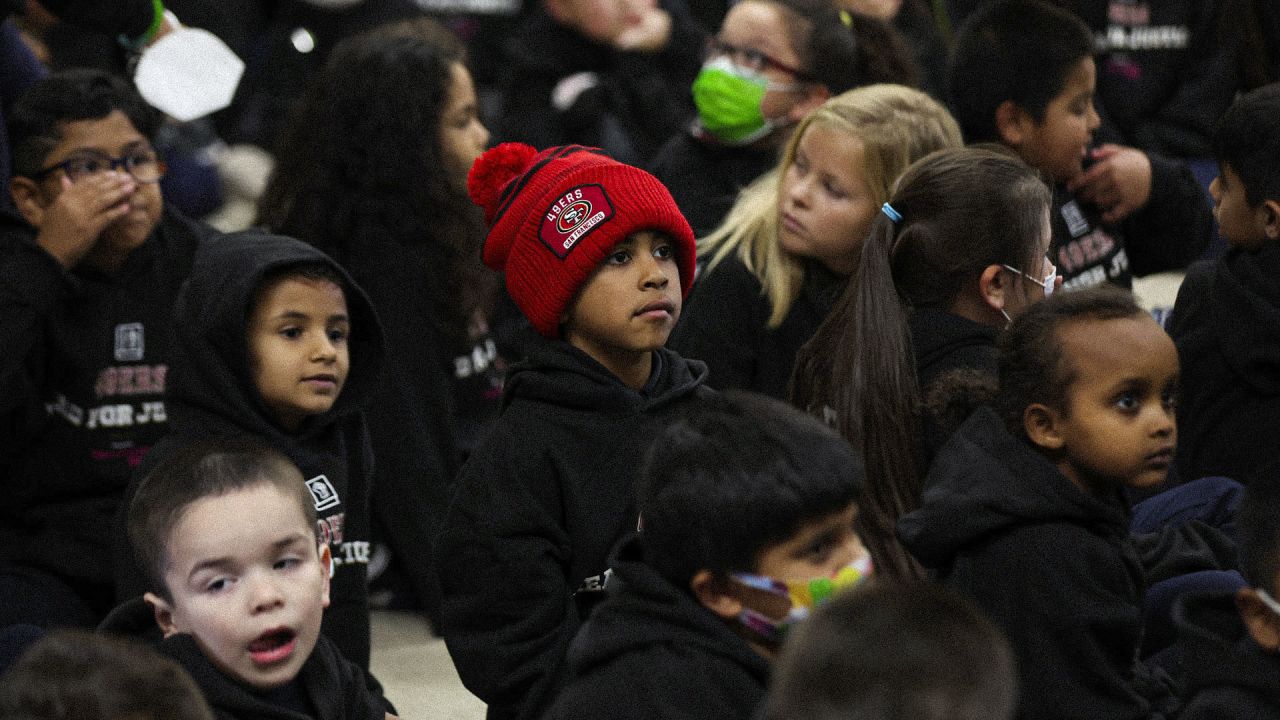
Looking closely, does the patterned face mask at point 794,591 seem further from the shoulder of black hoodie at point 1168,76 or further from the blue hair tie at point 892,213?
the shoulder of black hoodie at point 1168,76

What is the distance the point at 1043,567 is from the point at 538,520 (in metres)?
0.83

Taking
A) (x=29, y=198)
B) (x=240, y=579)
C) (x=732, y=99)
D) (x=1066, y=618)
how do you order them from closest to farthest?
(x=1066, y=618) < (x=240, y=579) < (x=29, y=198) < (x=732, y=99)

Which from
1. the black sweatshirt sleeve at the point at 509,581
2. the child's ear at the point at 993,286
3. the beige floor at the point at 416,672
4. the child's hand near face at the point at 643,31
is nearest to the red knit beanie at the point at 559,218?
the black sweatshirt sleeve at the point at 509,581

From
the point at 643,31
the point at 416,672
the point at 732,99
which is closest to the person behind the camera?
the point at 416,672

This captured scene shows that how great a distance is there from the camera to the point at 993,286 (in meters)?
3.33

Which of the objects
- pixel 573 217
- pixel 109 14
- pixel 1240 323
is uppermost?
pixel 109 14

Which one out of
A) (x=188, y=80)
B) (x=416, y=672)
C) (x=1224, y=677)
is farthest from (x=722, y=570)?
(x=188, y=80)

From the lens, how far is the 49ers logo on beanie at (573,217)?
121 inches

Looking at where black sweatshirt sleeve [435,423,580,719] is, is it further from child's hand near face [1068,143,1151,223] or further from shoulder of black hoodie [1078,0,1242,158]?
shoulder of black hoodie [1078,0,1242,158]

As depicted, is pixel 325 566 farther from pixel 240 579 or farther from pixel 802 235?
pixel 802 235

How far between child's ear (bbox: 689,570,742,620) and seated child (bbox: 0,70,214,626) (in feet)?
6.94

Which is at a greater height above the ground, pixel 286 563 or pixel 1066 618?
pixel 286 563

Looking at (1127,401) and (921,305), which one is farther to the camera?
(921,305)

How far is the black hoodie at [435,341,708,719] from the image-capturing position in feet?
9.40
